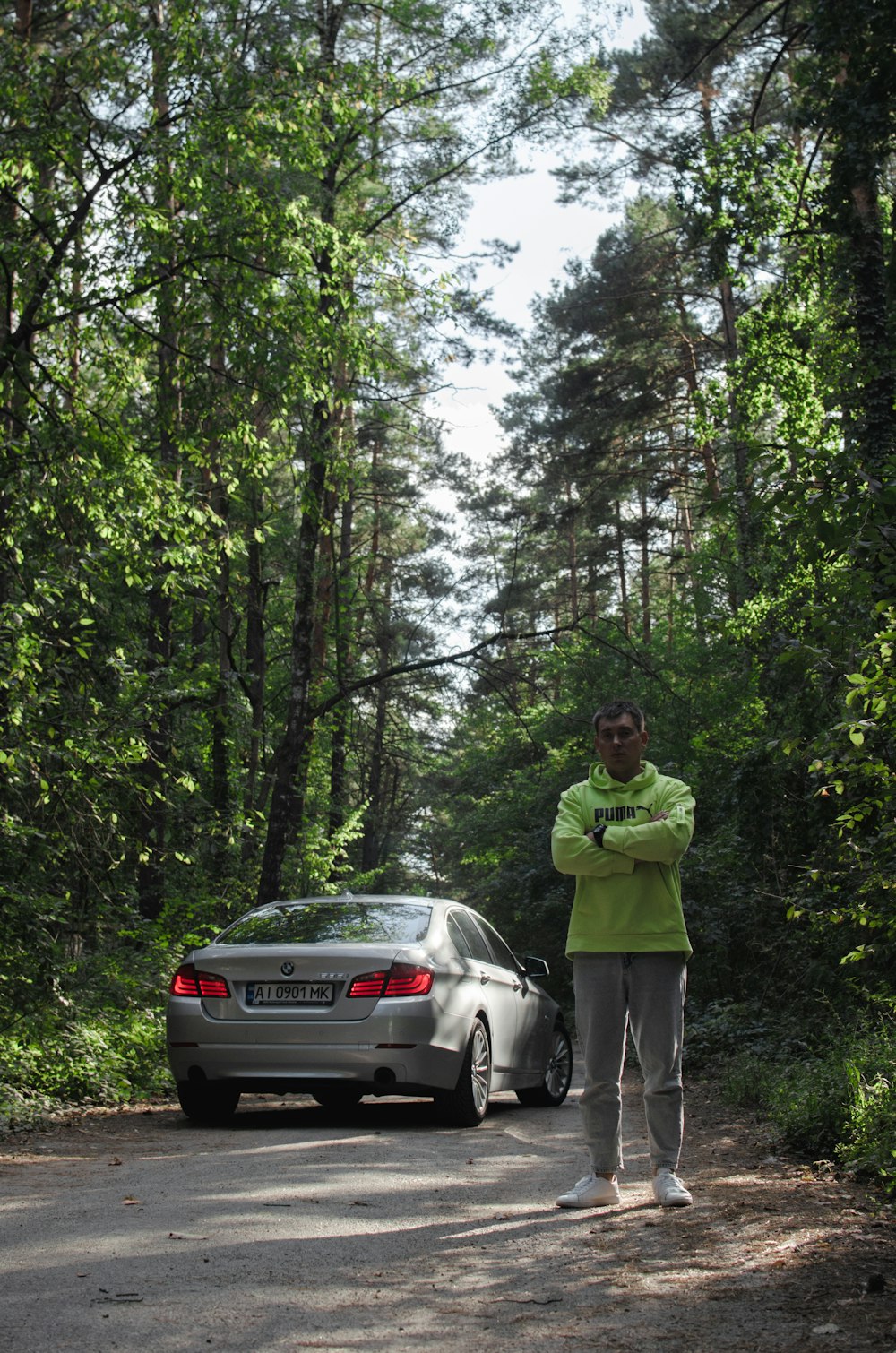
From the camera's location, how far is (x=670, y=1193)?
221 inches

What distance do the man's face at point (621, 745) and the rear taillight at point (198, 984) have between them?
152 inches

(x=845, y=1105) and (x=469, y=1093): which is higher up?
(x=845, y=1105)

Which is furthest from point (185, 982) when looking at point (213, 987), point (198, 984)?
point (213, 987)

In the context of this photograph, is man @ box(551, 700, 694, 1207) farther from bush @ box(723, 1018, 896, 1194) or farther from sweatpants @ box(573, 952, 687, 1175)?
bush @ box(723, 1018, 896, 1194)

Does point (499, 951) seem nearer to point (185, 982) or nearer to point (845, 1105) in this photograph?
point (185, 982)

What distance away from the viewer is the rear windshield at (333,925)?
9086 millimetres

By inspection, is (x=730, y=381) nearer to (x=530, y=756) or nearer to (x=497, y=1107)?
(x=497, y=1107)

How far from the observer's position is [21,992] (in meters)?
10.2

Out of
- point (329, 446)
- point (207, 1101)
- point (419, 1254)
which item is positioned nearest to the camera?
point (419, 1254)

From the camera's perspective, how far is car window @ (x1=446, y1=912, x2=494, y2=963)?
974cm

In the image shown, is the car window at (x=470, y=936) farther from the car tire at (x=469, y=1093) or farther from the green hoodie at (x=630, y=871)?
the green hoodie at (x=630, y=871)

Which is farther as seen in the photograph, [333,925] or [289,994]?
[333,925]

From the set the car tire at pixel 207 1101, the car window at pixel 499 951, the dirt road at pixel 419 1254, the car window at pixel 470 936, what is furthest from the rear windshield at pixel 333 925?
the dirt road at pixel 419 1254

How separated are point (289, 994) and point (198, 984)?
26.0 inches
